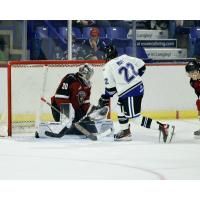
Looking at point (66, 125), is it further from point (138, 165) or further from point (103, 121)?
point (138, 165)

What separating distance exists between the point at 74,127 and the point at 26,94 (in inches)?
19.2

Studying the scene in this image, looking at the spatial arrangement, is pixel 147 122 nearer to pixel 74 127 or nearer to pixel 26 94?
pixel 74 127

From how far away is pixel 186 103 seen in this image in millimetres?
8188

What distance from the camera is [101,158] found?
5.62 meters

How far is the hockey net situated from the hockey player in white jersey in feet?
1.77

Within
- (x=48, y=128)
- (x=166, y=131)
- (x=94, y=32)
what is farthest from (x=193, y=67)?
(x=94, y=32)

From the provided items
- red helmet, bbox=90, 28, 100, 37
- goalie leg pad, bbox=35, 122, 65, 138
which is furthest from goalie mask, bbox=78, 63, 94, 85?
red helmet, bbox=90, 28, 100, 37

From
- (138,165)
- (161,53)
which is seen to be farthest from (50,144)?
(161,53)

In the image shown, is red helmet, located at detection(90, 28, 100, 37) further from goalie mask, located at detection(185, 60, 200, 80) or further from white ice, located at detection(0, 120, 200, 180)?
goalie mask, located at detection(185, 60, 200, 80)

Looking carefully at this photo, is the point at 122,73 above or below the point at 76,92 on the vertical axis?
above

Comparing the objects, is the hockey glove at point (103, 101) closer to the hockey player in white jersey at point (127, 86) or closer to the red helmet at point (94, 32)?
the hockey player in white jersey at point (127, 86)

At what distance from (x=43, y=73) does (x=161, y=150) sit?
140 cm

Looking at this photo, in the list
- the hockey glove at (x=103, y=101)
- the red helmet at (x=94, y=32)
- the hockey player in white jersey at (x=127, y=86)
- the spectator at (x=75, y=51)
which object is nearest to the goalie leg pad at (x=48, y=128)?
the hockey glove at (x=103, y=101)

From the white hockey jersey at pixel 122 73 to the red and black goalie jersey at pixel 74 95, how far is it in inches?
11.2
